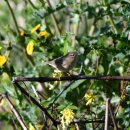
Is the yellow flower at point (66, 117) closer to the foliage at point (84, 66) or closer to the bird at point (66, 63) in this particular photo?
the foliage at point (84, 66)

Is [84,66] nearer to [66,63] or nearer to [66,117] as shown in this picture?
[66,63]

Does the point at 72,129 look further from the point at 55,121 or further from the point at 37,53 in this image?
the point at 37,53

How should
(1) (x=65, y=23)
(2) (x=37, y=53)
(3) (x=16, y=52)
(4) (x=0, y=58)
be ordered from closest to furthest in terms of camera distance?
(4) (x=0, y=58)
(2) (x=37, y=53)
(3) (x=16, y=52)
(1) (x=65, y=23)

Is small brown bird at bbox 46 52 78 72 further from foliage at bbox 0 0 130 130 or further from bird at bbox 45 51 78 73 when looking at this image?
foliage at bbox 0 0 130 130

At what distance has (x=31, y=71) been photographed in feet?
8.62

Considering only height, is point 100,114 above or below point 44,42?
below

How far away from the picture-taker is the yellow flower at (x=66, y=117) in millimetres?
1654

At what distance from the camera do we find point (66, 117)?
1657 mm

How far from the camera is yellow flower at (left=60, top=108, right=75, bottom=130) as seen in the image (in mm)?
1654

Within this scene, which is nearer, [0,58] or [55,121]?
[55,121]

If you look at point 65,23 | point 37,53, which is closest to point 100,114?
point 37,53

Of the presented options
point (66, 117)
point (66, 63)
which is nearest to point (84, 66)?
point (66, 63)

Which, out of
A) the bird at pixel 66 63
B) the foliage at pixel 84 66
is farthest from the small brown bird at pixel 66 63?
the foliage at pixel 84 66

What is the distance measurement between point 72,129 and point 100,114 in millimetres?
334
